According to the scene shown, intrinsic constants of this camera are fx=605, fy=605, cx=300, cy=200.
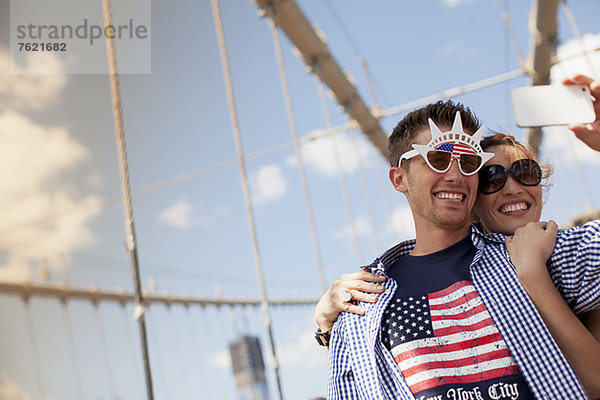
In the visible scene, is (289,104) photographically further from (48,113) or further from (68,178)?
(68,178)

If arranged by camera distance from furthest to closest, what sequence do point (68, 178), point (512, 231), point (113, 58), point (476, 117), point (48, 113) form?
1. point (68, 178)
2. point (48, 113)
3. point (113, 58)
4. point (476, 117)
5. point (512, 231)

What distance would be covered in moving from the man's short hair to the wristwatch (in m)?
0.38

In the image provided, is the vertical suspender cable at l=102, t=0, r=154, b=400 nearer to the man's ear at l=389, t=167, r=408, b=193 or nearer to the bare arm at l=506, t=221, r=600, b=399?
the man's ear at l=389, t=167, r=408, b=193

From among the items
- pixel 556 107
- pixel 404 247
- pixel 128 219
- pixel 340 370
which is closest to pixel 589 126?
pixel 556 107

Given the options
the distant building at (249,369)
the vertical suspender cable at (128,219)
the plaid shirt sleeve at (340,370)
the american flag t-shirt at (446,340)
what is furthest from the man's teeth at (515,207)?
the distant building at (249,369)

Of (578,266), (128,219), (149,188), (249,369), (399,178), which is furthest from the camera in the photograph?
(249,369)

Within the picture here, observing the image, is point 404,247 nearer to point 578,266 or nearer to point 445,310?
point 445,310

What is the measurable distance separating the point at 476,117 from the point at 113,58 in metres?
1.71

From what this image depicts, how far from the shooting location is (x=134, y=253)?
217 cm

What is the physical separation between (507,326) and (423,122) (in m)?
0.46

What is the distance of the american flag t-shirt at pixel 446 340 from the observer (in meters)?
0.98

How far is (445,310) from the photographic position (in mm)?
1054

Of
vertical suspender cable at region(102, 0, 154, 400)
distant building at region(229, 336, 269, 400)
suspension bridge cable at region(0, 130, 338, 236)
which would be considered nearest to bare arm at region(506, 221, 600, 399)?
vertical suspender cable at region(102, 0, 154, 400)

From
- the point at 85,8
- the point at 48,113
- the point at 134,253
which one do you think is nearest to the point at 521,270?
the point at 134,253
